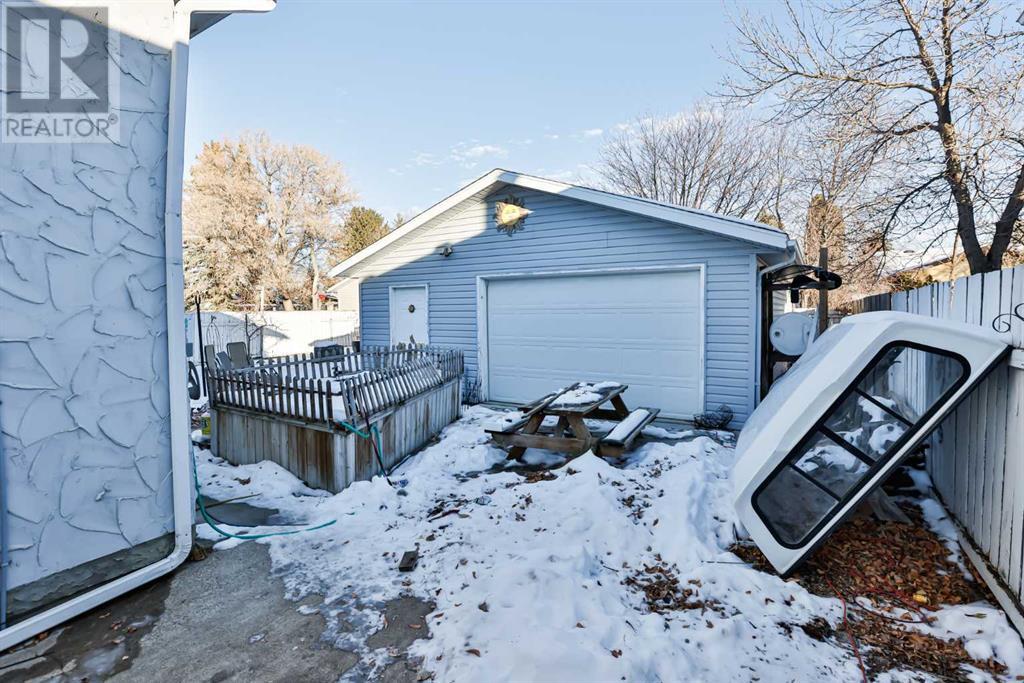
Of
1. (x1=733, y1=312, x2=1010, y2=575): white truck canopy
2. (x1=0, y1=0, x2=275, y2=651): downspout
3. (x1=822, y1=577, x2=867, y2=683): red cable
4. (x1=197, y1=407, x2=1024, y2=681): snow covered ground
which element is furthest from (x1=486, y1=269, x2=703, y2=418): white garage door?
(x1=0, y1=0, x2=275, y2=651): downspout

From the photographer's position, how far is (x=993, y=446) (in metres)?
2.55

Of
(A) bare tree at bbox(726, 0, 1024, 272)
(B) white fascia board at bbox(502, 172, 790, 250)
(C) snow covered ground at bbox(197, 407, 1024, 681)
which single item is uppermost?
(A) bare tree at bbox(726, 0, 1024, 272)

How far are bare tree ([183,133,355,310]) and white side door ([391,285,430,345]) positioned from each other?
58.9 feet

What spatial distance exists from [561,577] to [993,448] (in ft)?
8.22

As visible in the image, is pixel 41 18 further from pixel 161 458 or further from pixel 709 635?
pixel 709 635

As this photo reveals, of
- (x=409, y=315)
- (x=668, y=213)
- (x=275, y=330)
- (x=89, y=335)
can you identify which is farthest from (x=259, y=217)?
(x=89, y=335)

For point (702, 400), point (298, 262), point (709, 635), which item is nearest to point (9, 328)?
point (709, 635)

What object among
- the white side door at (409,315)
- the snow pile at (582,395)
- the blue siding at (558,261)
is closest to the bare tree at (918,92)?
the blue siding at (558,261)

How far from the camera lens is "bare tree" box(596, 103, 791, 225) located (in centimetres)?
1867

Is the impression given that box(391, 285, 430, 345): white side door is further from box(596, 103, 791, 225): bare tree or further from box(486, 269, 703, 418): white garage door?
box(596, 103, 791, 225): bare tree

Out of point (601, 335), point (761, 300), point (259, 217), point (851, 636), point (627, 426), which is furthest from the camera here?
point (259, 217)

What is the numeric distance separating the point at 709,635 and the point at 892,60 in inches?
393

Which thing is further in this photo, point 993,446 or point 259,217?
point 259,217

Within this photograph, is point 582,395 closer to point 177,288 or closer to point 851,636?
point 851,636
